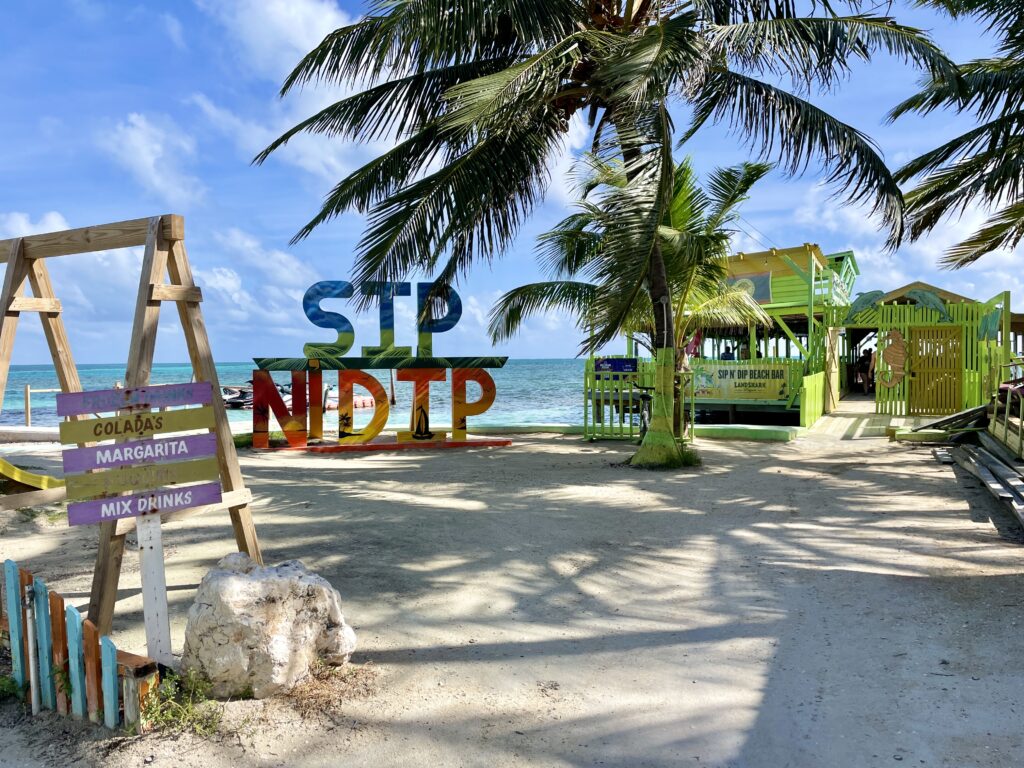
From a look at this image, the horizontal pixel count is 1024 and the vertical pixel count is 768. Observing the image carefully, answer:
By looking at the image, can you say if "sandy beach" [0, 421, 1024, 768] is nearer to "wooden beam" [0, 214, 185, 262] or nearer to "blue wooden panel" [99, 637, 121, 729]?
"blue wooden panel" [99, 637, 121, 729]

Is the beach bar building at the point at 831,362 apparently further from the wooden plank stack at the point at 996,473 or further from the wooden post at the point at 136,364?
the wooden post at the point at 136,364

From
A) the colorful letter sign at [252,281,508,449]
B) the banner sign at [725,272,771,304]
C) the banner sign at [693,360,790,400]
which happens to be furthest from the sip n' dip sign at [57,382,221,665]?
the banner sign at [725,272,771,304]

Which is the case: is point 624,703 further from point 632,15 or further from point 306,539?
point 632,15

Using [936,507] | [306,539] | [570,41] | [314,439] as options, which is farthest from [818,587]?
[314,439]

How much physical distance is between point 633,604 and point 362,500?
4241 millimetres

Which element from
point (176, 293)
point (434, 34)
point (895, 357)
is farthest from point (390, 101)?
point (895, 357)

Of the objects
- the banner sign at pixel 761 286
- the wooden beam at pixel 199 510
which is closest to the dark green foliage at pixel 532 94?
the wooden beam at pixel 199 510

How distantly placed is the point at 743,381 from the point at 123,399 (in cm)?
1808

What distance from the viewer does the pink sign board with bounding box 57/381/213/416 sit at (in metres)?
3.68

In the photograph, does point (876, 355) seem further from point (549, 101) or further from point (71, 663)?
point (71, 663)

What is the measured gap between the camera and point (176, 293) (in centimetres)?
420

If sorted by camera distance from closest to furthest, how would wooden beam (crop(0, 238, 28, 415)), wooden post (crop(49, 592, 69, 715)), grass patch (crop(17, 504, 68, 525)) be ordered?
wooden post (crop(49, 592, 69, 715))
wooden beam (crop(0, 238, 28, 415))
grass patch (crop(17, 504, 68, 525))

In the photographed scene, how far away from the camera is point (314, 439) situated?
14211mm

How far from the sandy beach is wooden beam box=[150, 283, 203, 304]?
197cm
